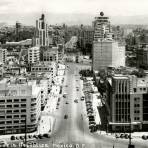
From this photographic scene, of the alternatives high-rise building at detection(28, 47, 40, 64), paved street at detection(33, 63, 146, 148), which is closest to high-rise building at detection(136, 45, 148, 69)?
high-rise building at detection(28, 47, 40, 64)

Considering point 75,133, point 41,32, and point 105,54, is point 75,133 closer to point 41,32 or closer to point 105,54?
point 105,54

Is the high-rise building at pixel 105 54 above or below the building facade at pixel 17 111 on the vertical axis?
above

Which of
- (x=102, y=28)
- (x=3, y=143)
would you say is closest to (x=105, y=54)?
(x=102, y=28)

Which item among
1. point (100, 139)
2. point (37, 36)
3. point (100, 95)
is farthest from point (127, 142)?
point (37, 36)

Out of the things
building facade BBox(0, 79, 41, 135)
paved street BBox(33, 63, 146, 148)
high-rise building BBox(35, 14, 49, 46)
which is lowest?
paved street BBox(33, 63, 146, 148)

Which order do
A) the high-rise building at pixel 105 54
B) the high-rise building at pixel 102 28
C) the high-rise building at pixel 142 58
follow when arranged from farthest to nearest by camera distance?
the high-rise building at pixel 142 58, the high-rise building at pixel 102 28, the high-rise building at pixel 105 54

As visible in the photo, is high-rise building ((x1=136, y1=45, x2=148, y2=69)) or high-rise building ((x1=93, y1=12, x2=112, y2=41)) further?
high-rise building ((x1=136, y1=45, x2=148, y2=69))

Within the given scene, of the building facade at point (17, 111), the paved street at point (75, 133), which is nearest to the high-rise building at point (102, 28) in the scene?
the paved street at point (75, 133)

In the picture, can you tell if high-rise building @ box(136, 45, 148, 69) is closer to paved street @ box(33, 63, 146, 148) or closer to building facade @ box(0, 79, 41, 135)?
paved street @ box(33, 63, 146, 148)

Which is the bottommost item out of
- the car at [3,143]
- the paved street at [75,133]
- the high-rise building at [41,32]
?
the paved street at [75,133]

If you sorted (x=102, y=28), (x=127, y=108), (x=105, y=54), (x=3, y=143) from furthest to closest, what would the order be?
1. (x=102, y=28)
2. (x=105, y=54)
3. (x=127, y=108)
4. (x=3, y=143)

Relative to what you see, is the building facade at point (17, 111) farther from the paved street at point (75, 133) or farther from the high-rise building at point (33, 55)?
the high-rise building at point (33, 55)
